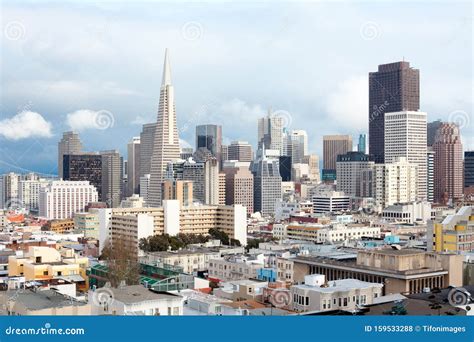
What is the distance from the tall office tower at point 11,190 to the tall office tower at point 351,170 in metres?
12.7

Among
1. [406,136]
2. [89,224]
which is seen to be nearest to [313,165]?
[406,136]

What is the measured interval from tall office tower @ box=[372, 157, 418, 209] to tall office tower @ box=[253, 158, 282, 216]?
3905 millimetres

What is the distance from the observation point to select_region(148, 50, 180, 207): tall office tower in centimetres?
2620

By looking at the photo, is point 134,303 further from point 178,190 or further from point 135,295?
point 178,190

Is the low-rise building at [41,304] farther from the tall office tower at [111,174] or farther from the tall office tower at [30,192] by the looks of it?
the tall office tower at [111,174]

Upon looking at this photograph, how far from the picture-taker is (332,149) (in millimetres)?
34594

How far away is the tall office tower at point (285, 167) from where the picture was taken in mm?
30359

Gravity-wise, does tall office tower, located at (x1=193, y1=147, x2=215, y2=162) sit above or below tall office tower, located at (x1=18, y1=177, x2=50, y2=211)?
above

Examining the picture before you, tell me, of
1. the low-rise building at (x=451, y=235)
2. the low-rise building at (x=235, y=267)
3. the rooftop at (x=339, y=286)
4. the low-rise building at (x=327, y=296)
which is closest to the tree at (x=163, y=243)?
the low-rise building at (x=235, y=267)

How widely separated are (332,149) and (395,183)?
9666mm

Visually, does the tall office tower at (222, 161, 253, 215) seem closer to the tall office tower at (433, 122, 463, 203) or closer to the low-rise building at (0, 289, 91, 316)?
the tall office tower at (433, 122, 463, 203)

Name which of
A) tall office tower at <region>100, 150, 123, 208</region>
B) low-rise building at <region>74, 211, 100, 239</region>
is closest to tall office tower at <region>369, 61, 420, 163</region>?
tall office tower at <region>100, 150, 123, 208</region>
